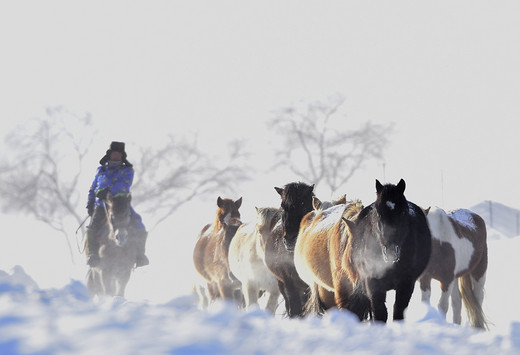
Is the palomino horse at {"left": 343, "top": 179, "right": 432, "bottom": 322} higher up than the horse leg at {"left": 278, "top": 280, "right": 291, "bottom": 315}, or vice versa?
the palomino horse at {"left": 343, "top": 179, "right": 432, "bottom": 322}

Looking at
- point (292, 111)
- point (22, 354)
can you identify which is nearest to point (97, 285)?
point (22, 354)

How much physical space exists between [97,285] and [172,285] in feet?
26.7

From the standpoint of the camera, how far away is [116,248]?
1201 centimetres

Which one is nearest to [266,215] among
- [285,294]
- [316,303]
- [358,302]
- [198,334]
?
[285,294]

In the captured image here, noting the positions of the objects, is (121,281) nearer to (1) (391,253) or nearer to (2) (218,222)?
(2) (218,222)

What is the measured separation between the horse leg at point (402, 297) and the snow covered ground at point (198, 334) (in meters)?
1.82

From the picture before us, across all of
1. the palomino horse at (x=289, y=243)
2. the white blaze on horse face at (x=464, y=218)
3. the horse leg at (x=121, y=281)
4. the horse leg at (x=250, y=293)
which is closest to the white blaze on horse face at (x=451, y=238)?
the white blaze on horse face at (x=464, y=218)

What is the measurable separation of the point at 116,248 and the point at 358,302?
21.9 feet

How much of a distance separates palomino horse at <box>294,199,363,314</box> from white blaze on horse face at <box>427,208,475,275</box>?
3.12m

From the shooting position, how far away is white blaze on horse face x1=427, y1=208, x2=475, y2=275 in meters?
10.1

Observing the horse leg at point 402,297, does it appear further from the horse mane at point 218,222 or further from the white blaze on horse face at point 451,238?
the horse mane at point 218,222

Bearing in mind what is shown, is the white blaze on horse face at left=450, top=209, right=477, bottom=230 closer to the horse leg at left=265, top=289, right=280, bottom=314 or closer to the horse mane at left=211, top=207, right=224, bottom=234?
the horse leg at left=265, top=289, right=280, bottom=314

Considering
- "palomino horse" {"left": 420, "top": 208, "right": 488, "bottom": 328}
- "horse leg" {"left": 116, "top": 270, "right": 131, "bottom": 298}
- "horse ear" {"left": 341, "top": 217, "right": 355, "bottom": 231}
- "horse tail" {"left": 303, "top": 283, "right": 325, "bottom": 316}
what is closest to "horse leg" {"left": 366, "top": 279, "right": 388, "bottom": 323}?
"horse ear" {"left": 341, "top": 217, "right": 355, "bottom": 231}

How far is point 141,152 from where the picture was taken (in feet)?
138
